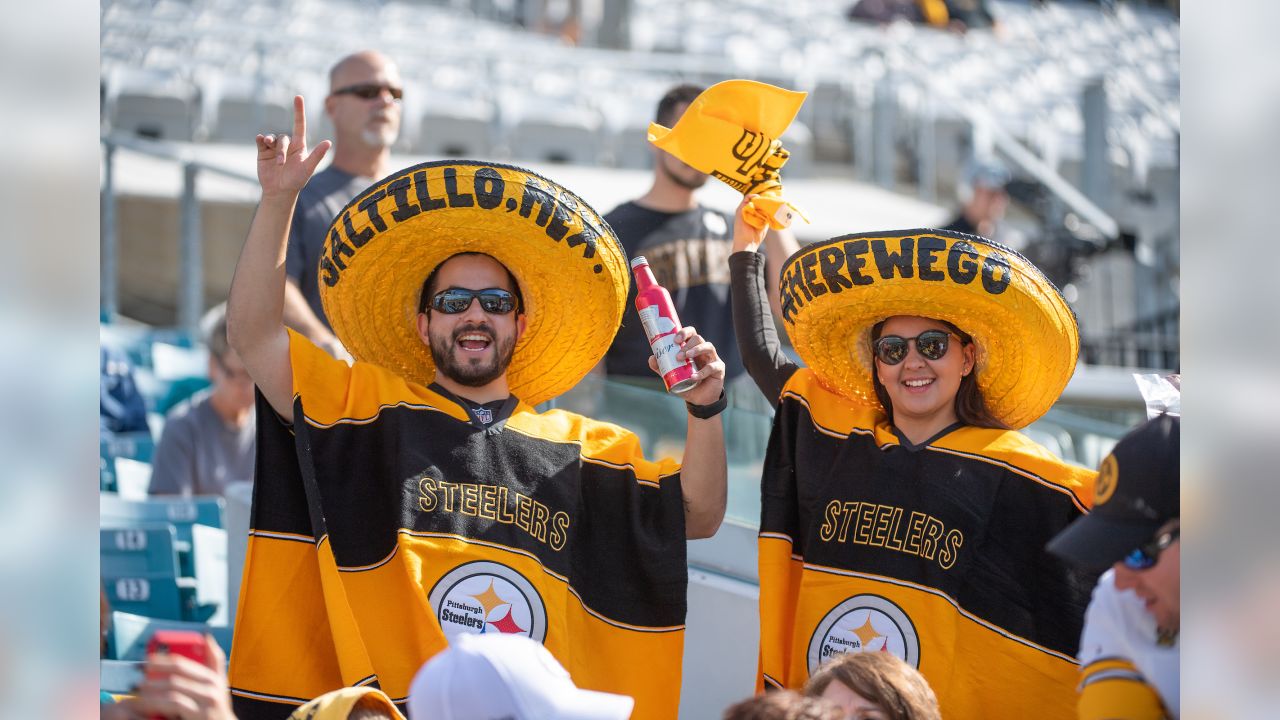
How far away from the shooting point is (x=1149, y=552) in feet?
8.02

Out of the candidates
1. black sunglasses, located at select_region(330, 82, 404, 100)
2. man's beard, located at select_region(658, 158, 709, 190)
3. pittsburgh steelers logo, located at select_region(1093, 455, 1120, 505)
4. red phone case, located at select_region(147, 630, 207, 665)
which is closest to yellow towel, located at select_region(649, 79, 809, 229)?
man's beard, located at select_region(658, 158, 709, 190)

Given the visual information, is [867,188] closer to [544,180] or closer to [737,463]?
[737,463]

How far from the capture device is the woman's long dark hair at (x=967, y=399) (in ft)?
12.1

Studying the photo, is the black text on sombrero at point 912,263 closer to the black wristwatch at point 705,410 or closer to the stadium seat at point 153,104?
the black wristwatch at point 705,410

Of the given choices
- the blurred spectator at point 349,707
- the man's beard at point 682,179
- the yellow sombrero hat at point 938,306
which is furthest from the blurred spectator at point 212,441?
the blurred spectator at point 349,707

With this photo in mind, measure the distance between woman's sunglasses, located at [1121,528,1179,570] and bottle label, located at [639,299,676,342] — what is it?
1.23 m

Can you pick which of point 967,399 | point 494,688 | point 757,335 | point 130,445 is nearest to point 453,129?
point 130,445

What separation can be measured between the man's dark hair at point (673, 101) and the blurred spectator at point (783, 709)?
2852 mm

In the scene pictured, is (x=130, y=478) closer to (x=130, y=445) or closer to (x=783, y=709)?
(x=130, y=445)

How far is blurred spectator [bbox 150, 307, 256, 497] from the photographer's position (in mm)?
5930

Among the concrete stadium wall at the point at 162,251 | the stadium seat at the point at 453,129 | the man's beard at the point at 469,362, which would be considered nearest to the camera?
the man's beard at the point at 469,362

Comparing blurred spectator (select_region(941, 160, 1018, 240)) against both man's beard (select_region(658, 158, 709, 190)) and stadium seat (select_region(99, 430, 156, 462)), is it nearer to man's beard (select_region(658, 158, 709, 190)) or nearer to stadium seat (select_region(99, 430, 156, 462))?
man's beard (select_region(658, 158, 709, 190))
